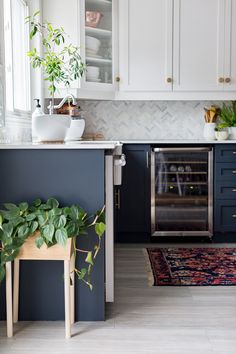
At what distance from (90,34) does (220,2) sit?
48.3 inches

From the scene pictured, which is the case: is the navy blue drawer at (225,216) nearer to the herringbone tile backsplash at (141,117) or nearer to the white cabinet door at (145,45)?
the herringbone tile backsplash at (141,117)

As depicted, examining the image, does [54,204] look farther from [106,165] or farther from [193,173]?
[193,173]

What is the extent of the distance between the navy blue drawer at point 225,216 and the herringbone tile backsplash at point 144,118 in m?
0.92

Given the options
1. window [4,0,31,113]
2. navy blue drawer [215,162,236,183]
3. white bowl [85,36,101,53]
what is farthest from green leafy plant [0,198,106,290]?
white bowl [85,36,101,53]

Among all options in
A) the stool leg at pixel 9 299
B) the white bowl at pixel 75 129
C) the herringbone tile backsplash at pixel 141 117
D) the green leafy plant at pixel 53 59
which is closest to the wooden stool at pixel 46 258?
the stool leg at pixel 9 299

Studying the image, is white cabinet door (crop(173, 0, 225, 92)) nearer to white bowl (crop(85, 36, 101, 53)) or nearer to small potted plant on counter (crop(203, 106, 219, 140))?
small potted plant on counter (crop(203, 106, 219, 140))

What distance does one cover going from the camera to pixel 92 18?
169 inches

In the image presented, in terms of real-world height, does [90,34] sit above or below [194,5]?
below

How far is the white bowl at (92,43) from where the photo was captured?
4277 millimetres

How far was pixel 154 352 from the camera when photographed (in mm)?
2082

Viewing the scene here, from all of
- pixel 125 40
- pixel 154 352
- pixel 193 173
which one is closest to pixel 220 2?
pixel 125 40

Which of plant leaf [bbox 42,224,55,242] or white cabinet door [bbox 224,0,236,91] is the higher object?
white cabinet door [bbox 224,0,236,91]

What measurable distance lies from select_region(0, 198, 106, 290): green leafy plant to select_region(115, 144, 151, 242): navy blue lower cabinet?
189 cm

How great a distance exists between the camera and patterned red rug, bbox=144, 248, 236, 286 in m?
3.12
